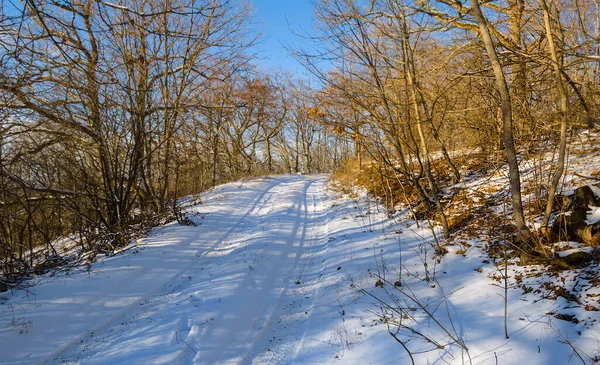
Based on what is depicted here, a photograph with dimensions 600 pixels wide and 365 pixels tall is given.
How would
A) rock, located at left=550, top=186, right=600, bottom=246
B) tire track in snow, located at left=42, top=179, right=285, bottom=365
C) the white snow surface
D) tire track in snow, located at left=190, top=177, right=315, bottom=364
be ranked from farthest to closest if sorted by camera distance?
1. rock, located at left=550, top=186, right=600, bottom=246
2. tire track in snow, located at left=42, top=179, right=285, bottom=365
3. tire track in snow, located at left=190, top=177, right=315, bottom=364
4. the white snow surface

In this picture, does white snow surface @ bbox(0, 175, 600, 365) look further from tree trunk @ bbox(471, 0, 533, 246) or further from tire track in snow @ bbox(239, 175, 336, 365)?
tree trunk @ bbox(471, 0, 533, 246)

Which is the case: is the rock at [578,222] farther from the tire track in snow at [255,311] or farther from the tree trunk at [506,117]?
the tire track in snow at [255,311]

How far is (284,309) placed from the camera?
4.25 meters

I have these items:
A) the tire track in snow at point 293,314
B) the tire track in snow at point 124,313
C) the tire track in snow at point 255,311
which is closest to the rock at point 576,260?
the tire track in snow at point 293,314

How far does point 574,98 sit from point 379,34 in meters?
3.44

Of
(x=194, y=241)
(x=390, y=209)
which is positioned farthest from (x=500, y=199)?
(x=194, y=241)

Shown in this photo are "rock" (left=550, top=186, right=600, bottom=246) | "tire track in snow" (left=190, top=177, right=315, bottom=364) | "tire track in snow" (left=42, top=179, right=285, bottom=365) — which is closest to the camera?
"tire track in snow" (left=190, top=177, right=315, bottom=364)

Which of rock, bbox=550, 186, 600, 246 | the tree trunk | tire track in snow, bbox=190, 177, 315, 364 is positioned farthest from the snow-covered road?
rock, bbox=550, 186, 600, 246

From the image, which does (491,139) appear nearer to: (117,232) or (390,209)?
(390,209)

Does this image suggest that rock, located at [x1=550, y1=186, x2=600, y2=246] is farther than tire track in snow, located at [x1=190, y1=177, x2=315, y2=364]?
Yes

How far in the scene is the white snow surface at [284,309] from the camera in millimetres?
2889

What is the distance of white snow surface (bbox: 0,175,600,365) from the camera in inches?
114

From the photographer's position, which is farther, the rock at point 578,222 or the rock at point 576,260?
the rock at point 578,222

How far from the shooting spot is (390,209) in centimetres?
844
